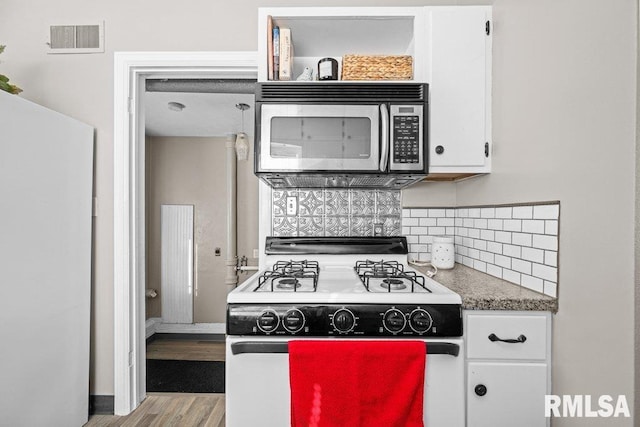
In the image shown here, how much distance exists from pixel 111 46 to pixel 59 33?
0.31 meters

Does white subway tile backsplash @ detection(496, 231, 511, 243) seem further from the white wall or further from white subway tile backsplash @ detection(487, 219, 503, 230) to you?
the white wall

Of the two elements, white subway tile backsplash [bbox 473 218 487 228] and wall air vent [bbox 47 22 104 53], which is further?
wall air vent [bbox 47 22 104 53]

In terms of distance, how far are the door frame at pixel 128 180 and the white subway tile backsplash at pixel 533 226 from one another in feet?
5.40

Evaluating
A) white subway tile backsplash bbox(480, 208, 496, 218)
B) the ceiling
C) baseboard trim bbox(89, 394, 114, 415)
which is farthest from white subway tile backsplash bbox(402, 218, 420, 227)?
baseboard trim bbox(89, 394, 114, 415)

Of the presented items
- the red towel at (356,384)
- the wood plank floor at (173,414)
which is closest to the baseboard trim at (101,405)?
the wood plank floor at (173,414)

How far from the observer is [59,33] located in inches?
78.5

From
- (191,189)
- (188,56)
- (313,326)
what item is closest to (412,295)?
(313,326)

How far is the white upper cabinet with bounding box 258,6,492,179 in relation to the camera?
1.65m

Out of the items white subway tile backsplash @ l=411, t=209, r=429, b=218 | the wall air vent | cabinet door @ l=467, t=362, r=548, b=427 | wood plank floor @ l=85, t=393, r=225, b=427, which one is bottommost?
wood plank floor @ l=85, t=393, r=225, b=427

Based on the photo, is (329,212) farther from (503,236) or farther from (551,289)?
(551,289)

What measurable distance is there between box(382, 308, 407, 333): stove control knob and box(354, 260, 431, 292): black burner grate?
0.36 feet

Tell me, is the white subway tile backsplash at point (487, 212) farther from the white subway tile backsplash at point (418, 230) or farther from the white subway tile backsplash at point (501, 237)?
the white subway tile backsplash at point (418, 230)

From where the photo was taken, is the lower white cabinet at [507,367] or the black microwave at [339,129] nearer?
the lower white cabinet at [507,367]

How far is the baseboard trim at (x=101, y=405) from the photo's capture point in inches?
77.7
